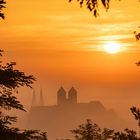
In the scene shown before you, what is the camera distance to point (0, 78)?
1259cm

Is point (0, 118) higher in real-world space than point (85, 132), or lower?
lower

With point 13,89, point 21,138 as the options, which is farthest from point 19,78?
point 21,138

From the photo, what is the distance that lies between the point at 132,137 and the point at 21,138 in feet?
8.49

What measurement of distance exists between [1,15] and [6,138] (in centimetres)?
258

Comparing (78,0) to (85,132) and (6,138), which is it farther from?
(85,132)

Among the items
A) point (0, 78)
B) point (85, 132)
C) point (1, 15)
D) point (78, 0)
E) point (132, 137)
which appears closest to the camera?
point (78, 0)

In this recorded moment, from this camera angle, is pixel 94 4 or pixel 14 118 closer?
pixel 94 4

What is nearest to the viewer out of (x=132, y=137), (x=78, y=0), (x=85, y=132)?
(x=78, y=0)

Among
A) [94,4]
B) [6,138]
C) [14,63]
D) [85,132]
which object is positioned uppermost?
[85,132]

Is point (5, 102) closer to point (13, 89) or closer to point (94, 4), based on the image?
point (13, 89)

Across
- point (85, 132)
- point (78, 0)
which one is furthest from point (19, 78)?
point (85, 132)

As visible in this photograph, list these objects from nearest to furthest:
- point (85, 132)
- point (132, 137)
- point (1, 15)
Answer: point (1, 15), point (132, 137), point (85, 132)

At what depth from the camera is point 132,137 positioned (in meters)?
13.4

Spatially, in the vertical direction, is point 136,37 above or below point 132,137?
above
